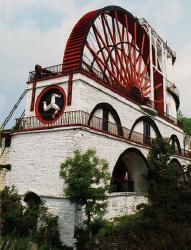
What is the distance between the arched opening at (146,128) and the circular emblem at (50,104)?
261 inches

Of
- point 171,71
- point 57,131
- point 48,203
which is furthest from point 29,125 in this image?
point 171,71

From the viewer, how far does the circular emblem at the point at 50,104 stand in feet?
62.2

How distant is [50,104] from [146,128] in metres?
10.3

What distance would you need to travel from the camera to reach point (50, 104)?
19109 mm

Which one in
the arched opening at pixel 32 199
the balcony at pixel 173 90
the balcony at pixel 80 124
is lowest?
the arched opening at pixel 32 199

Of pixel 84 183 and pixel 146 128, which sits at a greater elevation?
pixel 146 128

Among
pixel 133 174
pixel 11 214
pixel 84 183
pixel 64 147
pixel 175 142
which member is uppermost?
pixel 175 142

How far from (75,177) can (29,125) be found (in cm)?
717

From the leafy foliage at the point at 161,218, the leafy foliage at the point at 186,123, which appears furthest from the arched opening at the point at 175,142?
the leafy foliage at the point at 186,123

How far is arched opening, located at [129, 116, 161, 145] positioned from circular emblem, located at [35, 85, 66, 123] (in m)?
6.63

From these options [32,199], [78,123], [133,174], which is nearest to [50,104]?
[78,123]

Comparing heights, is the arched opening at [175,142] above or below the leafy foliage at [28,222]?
above

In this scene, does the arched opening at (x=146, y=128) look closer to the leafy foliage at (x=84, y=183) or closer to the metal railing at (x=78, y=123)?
the metal railing at (x=78, y=123)

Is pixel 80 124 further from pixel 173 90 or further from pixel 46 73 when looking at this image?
pixel 173 90
